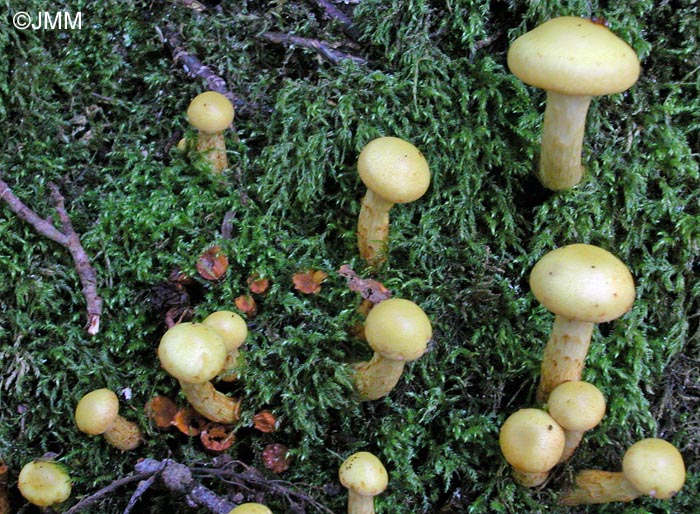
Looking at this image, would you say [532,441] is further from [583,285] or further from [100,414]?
[100,414]

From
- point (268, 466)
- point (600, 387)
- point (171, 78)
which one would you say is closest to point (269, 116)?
point (171, 78)

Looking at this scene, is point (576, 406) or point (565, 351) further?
point (565, 351)

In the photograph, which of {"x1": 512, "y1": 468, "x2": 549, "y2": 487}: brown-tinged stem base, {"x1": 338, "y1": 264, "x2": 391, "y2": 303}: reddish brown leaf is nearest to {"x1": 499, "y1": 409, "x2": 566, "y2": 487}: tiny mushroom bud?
{"x1": 512, "y1": 468, "x2": 549, "y2": 487}: brown-tinged stem base

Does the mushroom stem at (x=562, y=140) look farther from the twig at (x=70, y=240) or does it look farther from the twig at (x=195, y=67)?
the twig at (x=70, y=240)

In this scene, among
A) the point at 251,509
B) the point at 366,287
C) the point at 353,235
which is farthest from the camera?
the point at 353,235

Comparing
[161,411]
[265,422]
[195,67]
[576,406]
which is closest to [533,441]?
[576,406]

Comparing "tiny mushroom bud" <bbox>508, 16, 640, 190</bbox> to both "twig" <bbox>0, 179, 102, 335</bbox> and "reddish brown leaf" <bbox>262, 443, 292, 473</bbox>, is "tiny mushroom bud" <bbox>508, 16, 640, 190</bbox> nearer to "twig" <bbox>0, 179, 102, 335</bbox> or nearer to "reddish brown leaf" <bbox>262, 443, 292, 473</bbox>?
"reddish brown leaf" <bbox>262, 443, 292, 473</bbox>

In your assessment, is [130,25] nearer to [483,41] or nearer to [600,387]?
[483,41]

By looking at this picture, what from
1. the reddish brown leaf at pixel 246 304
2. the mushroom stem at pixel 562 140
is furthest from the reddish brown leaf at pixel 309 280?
the mushroom stem at pixel 562 140
